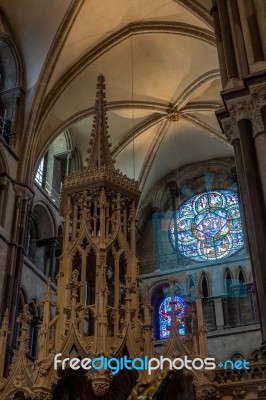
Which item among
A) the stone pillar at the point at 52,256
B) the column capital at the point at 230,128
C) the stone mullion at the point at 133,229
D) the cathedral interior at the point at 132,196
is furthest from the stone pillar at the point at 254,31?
the stone pillar at the point at 52,256

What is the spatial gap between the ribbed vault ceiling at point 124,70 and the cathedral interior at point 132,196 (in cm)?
4

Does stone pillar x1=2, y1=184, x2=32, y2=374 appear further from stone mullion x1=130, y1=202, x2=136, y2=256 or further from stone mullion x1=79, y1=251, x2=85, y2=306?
stone mullion x1=130, y1=202, x2=136, y2=256

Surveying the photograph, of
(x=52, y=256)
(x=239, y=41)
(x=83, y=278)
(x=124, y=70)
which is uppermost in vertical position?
(x=124, y=70)

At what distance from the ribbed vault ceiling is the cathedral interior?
44 mm

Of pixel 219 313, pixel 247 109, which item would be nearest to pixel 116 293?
pixel 247 109

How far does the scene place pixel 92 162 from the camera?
34.9 feet

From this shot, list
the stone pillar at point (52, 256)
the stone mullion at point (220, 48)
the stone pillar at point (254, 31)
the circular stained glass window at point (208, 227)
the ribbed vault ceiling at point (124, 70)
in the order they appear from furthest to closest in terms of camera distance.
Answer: the circular stained glass window at point (208, 227) < the stone pillar at point (52, 256) < the ribbed vault ceiling at point (124, 70) < the stone mullion at point (220, 48) < the stone pillar at point (254, 31)

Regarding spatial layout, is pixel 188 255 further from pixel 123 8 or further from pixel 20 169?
pixel 123 8

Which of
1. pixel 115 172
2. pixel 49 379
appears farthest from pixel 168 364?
pixel 115 172

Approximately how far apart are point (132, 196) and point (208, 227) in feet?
35.5

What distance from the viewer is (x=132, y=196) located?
10062 mm

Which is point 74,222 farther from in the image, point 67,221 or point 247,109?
point 247,109

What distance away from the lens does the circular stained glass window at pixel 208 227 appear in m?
19.7

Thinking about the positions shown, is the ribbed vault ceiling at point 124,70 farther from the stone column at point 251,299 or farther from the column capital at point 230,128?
the column capital at point 230,128
